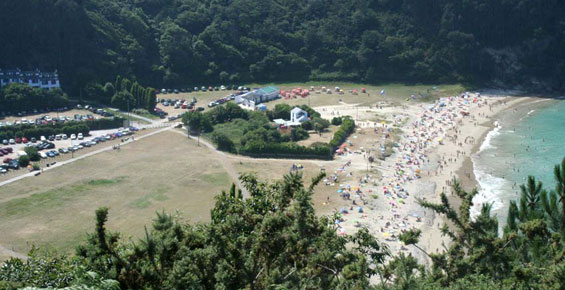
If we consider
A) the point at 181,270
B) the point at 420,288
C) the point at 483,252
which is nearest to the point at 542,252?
the point at 483,252

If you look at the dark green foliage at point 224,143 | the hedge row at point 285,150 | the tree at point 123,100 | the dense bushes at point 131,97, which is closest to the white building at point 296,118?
the hedge row at point 285,150

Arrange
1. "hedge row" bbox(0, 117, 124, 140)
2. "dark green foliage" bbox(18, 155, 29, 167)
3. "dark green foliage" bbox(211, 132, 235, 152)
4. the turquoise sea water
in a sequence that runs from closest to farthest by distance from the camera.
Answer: the turquoise sea water < "dark green foliage" bbox(18, 155, 29, 167) < "dark green foliage" bbox(211, 132, 235, 152) < "hedge row" bbox(0, 117, 124, 140)

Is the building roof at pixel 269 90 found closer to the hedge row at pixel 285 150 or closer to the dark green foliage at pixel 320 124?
the dark green foliage at pixel 320 124

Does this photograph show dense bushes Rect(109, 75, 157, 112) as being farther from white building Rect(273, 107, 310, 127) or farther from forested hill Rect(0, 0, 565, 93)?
white building Rect(273, 107, 310, 127)

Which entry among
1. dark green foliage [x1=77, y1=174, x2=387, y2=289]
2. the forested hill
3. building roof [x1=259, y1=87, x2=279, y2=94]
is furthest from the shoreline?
building roof [x1=259, y1=87, x2=279, y2=94]

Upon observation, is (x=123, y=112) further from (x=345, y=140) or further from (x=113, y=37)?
(x=345, y=140)

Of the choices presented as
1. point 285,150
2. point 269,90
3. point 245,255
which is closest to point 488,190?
point 285,150
